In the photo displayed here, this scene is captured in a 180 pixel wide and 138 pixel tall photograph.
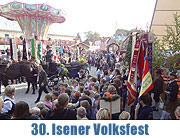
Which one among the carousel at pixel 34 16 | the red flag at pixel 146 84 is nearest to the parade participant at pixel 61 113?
the red flag at pixel 146 84

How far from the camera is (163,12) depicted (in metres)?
8.05

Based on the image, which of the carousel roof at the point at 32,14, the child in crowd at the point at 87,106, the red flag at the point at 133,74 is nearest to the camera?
the child in crowd at the point at 87,106

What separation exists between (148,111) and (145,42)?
2.04m

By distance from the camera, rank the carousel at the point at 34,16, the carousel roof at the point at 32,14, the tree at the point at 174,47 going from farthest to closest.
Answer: the carousel roof at the point at 32,14 → the carousel at the point at 34,16 → the tree at the point at 174,47

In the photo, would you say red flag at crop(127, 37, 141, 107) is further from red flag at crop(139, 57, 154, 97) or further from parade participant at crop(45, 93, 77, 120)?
parade participant at crop(45, 93, 77, 120)

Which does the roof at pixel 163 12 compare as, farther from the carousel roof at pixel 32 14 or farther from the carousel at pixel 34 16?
the carousel roof at pixel 32 14

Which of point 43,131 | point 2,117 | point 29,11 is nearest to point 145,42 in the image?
point 43,131

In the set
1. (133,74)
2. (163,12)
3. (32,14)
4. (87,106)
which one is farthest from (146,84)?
(32,14)

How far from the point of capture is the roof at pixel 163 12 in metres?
7.33

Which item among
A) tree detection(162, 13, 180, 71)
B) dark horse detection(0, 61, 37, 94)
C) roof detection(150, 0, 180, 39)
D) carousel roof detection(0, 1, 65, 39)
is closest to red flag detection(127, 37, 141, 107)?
tree detection(162, 13, 180, 71)

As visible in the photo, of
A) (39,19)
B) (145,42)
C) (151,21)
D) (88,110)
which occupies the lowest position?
(88,110)

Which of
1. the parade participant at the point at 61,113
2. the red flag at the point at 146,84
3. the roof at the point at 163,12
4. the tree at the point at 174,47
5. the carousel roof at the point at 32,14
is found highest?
the carousel roof at the point at 32,14

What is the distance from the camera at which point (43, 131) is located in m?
2.38

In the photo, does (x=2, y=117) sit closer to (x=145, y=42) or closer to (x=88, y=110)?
(x=88, y=110)
